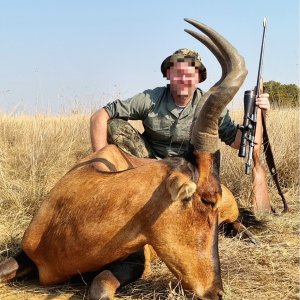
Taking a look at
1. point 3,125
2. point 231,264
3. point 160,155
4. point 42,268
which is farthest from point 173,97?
point 3,125

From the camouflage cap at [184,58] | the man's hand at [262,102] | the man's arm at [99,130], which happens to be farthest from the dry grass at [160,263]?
the camouflage cap at [184,58]

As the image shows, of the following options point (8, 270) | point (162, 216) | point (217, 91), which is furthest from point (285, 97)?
point (162, 216)

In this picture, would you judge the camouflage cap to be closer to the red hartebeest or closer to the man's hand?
the man's hand

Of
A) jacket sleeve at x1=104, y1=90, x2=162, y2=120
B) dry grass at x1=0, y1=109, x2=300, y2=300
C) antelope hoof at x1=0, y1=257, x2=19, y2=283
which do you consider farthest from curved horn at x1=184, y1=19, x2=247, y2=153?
jacket sleeve at x1=104, y1=90, x2=162, y2=120

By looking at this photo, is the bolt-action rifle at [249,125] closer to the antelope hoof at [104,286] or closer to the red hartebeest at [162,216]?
the red hartebeest at [162,216]

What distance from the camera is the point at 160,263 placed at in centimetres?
389

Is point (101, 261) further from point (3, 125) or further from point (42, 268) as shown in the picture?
point (3, 125)

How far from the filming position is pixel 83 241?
3129mm

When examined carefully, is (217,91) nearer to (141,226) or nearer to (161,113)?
(141,226)

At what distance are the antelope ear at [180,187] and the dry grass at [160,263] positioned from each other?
60cm

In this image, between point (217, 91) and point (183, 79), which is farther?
point (183, 79)

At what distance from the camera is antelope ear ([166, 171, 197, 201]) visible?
2.89 m

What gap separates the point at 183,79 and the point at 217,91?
2301 mm

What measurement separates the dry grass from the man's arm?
1.00 m
